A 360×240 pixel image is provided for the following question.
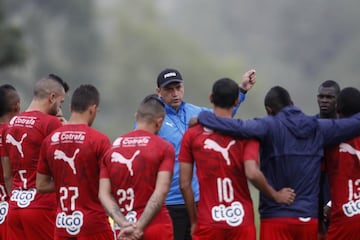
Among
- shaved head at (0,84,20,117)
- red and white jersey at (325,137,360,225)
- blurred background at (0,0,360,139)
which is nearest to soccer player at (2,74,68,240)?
shaved head at (0,84,20,117)

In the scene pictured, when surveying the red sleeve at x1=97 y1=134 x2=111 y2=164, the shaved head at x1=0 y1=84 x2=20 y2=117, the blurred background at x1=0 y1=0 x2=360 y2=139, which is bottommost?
the red sleeve at x1=97 y1=134 x2=111 y2=164

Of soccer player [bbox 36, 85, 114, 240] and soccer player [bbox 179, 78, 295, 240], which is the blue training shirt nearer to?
soccer player [bbox 36, 85, 114, 240]

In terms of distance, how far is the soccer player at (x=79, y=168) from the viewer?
41.4ft

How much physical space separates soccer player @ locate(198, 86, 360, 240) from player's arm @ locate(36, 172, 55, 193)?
80.2 inches

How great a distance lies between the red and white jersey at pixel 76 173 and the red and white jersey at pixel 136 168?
626 mm

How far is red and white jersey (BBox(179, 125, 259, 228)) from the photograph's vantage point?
12203 millimetres

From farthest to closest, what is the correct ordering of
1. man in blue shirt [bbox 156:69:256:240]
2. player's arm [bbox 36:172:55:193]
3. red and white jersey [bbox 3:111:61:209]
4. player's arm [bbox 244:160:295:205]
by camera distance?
man in blue shirt [bbox 156:69:256:240], red and white jersey [bbox 3:111:61:209], player's arm [bbox 36:172:55:193], player's arm [bbox 244:160:295:205]

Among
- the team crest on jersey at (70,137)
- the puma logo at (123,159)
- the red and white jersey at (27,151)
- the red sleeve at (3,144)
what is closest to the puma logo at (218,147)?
the puma logo at (123,159)

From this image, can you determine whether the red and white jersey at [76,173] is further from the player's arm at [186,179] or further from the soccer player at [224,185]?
the soccer player at [224,185]

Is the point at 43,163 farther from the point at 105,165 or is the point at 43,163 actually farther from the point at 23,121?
the point at 105,165

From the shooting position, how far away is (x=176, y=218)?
14.3 m

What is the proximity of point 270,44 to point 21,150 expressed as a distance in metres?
97.7

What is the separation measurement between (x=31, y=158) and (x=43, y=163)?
0.83m

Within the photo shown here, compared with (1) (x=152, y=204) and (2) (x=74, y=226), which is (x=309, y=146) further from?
(2) (x=74, y=226)
